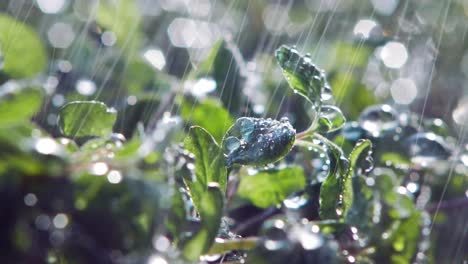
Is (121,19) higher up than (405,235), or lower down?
lower down

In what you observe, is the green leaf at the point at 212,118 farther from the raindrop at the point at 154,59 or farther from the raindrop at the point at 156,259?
the raindrop at the point at 156,259

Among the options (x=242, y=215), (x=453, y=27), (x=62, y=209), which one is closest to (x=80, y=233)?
(x=62, y=209)

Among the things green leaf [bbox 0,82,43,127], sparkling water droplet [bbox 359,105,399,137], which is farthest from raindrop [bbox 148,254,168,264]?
sparkling water droplet [bbox 359,105,399,137]

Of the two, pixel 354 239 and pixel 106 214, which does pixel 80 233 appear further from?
pixel 354 239

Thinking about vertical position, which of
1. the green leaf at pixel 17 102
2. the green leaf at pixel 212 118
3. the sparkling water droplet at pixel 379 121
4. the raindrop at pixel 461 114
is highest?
the green leaf at pixel 17 102

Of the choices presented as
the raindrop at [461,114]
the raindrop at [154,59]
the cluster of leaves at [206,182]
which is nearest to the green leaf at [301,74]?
the cluster of leaves at [206,182]
